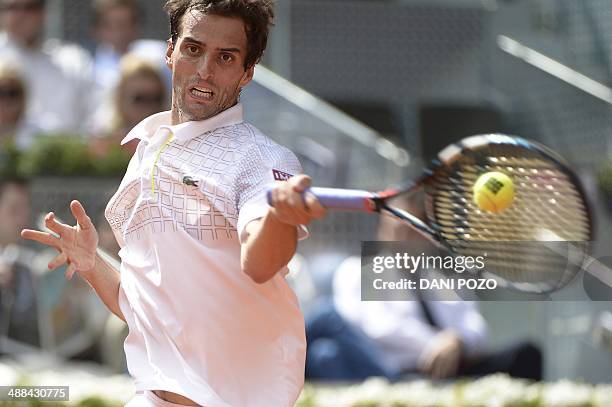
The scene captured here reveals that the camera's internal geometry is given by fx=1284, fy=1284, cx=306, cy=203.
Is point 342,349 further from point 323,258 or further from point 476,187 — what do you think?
point 476,187

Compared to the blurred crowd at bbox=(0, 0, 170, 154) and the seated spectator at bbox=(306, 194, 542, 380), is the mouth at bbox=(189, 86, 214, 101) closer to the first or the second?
the seated spectator at bbox=(306, 194, 542, 380)

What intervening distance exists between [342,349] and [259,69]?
76.5 inches

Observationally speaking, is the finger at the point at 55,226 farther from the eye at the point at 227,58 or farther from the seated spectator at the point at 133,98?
the seated spectator at the point at 133,98

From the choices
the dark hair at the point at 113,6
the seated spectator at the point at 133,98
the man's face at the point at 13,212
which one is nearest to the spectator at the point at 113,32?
the dark hair at the point at 113,6

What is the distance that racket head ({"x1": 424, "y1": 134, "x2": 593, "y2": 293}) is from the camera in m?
2.86

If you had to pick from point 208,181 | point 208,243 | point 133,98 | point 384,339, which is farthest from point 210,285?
point 133,98

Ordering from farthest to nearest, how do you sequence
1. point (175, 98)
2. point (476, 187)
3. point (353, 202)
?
point (476, 187) < point (175, 98) < point (353, 202)

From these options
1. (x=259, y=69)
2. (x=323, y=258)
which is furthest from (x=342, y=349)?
(x=259, y=69)

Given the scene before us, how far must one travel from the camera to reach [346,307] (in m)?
6.24

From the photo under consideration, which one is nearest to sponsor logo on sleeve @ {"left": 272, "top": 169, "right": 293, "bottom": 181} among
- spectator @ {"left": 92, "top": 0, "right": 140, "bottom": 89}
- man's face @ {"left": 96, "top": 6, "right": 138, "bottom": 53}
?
spectator @ {"left": 92, "top": 0, "right": 140, "bottom": 89}

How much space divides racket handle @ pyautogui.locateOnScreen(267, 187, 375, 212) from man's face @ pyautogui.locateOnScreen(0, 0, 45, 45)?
15.4 ft

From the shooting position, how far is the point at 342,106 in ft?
25.3

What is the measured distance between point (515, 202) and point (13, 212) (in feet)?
11.8

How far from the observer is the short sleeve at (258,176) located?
2477 mm
